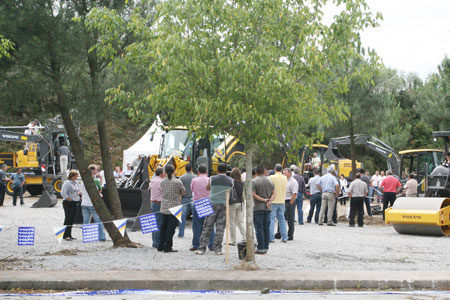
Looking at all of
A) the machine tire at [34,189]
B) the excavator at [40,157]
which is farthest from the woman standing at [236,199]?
the machine tire at [34,189]

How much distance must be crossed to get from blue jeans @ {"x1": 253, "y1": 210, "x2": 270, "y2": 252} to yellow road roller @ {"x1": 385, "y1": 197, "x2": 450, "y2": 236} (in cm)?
604

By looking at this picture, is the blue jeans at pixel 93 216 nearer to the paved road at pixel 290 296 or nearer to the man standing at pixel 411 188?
the paved road at pixel 290 296

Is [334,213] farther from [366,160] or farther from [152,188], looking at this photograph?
[366,160]

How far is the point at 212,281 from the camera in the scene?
9.67 metres

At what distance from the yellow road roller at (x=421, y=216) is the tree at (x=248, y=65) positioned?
6.97 metres

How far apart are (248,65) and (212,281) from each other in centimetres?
340

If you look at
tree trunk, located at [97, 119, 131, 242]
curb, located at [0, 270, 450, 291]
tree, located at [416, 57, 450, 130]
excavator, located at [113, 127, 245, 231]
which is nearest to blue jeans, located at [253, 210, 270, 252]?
curb, located at [0, 270, 450, 291]

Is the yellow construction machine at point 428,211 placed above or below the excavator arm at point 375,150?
below

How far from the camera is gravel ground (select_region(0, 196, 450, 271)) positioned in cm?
1130

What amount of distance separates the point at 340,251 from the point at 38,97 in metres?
7.03

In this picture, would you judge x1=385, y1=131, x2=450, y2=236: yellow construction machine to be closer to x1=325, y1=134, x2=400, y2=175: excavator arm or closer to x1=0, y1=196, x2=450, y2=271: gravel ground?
x1=0, y1=196, x2=450, y2=271: gravel ground

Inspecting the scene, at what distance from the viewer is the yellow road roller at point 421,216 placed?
55.8ft

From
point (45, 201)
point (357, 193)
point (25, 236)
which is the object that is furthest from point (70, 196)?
point (45, 201)

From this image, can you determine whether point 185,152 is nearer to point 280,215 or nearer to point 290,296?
point 280,215
